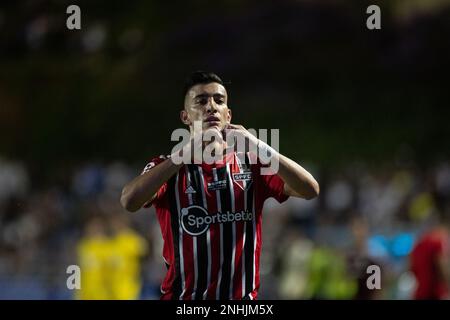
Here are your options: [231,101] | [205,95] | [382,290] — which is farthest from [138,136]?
[205,95]

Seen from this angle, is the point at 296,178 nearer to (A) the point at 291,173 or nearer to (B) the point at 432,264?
(A) the point at 291,173

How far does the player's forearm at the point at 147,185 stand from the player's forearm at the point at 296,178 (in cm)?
53

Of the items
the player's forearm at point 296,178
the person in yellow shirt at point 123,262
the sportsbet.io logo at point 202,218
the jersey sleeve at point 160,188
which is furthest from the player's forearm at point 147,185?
the person in yellow shirt at point 123,262

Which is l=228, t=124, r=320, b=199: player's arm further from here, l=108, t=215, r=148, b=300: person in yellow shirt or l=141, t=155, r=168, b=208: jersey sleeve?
l=108, t=215, r=148, b=300: person in yellow shirt

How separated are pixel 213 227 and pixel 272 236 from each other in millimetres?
9998

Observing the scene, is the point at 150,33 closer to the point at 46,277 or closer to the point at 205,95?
the point at 46,277

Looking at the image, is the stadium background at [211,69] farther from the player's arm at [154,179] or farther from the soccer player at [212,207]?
the player's arm at [154,179]

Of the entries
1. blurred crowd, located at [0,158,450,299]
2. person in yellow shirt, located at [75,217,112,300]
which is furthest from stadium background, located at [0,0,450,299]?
person in yellow shirt, located at [75,217,112,300]

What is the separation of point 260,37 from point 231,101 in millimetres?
2435

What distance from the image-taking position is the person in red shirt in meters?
10.2

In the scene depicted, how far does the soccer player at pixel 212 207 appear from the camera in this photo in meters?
5.43

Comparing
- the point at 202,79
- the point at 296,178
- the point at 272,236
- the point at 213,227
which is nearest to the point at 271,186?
the point at 296,178

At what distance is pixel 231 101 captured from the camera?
24.7m

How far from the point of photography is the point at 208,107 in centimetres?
545
